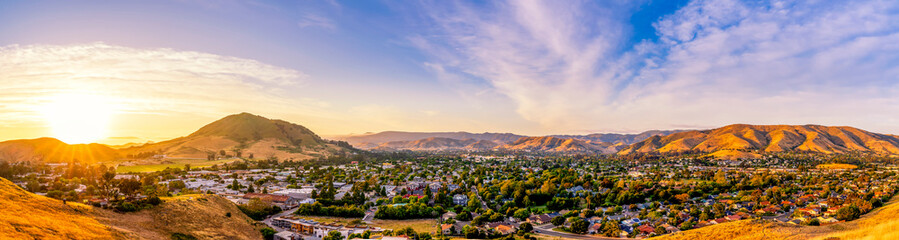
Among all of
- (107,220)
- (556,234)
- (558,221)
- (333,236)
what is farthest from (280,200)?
(558,221)

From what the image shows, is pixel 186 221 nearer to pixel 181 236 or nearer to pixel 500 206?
pixel 181 236

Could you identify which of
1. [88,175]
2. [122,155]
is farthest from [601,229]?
[122,155]

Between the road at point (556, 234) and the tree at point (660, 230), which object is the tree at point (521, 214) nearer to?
the road at point (556, 234)

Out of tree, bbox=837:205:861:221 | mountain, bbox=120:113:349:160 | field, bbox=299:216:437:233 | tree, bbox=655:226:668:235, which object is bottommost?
field, bbox=299:216:437:233

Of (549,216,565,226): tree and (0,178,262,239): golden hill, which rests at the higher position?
(0,178,262,239): golden hill

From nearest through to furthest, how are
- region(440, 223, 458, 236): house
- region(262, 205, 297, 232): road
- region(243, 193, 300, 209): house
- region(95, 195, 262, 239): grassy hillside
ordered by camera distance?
region(95, 195, 262, 239): grassy hillside, region(440, 223, 458, 236): house, region(262, 205, 297, 232): road, region(243, 193, 300, 209): house

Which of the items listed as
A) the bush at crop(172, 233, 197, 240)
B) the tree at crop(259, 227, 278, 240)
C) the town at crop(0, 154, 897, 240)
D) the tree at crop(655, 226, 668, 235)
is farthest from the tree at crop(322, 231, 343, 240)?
the tree at crop(655, 226, 668, 235)

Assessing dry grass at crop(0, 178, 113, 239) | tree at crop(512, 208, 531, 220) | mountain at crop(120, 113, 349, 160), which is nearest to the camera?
dry grass at crop(0, 178, 113, 239)

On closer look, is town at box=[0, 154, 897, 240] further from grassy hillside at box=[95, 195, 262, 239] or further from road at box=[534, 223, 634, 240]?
grassy hillside at box=[95, 195, 262, 239]
